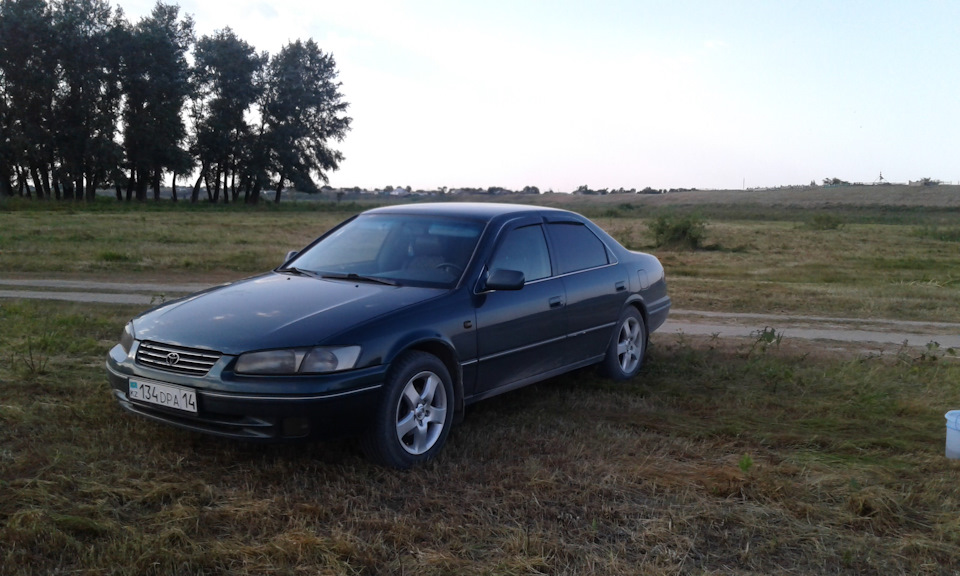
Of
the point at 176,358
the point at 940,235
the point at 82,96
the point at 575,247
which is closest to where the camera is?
the point at 176,358

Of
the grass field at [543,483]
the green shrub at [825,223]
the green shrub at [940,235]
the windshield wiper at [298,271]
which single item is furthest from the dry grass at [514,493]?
the green shrub at [825,223]

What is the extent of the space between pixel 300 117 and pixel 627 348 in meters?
60.7

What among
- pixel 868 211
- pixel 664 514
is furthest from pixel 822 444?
pixel 868 211

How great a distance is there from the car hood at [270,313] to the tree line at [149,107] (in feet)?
159

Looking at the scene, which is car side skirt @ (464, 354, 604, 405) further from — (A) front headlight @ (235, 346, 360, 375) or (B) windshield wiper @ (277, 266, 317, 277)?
(B) windshield wiper @ (277, 266, 317, 277)

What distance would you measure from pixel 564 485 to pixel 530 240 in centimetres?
222

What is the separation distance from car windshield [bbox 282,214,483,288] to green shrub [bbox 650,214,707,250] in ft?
65.8

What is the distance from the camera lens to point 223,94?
61.2 meters

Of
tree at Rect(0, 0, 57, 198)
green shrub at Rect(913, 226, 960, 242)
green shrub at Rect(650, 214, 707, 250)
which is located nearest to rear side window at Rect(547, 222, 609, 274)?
green shrub at Rect(650, 214, 707, 250)

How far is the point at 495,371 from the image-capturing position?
555 cm

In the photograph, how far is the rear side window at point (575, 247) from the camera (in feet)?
21.4

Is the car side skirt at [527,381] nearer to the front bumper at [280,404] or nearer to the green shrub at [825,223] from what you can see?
the front bumper at [280,404]

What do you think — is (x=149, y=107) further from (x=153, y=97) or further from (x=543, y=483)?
(x=543, y=483)

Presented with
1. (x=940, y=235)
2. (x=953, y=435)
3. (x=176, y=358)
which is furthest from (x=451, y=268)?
(x=940, y=235)
